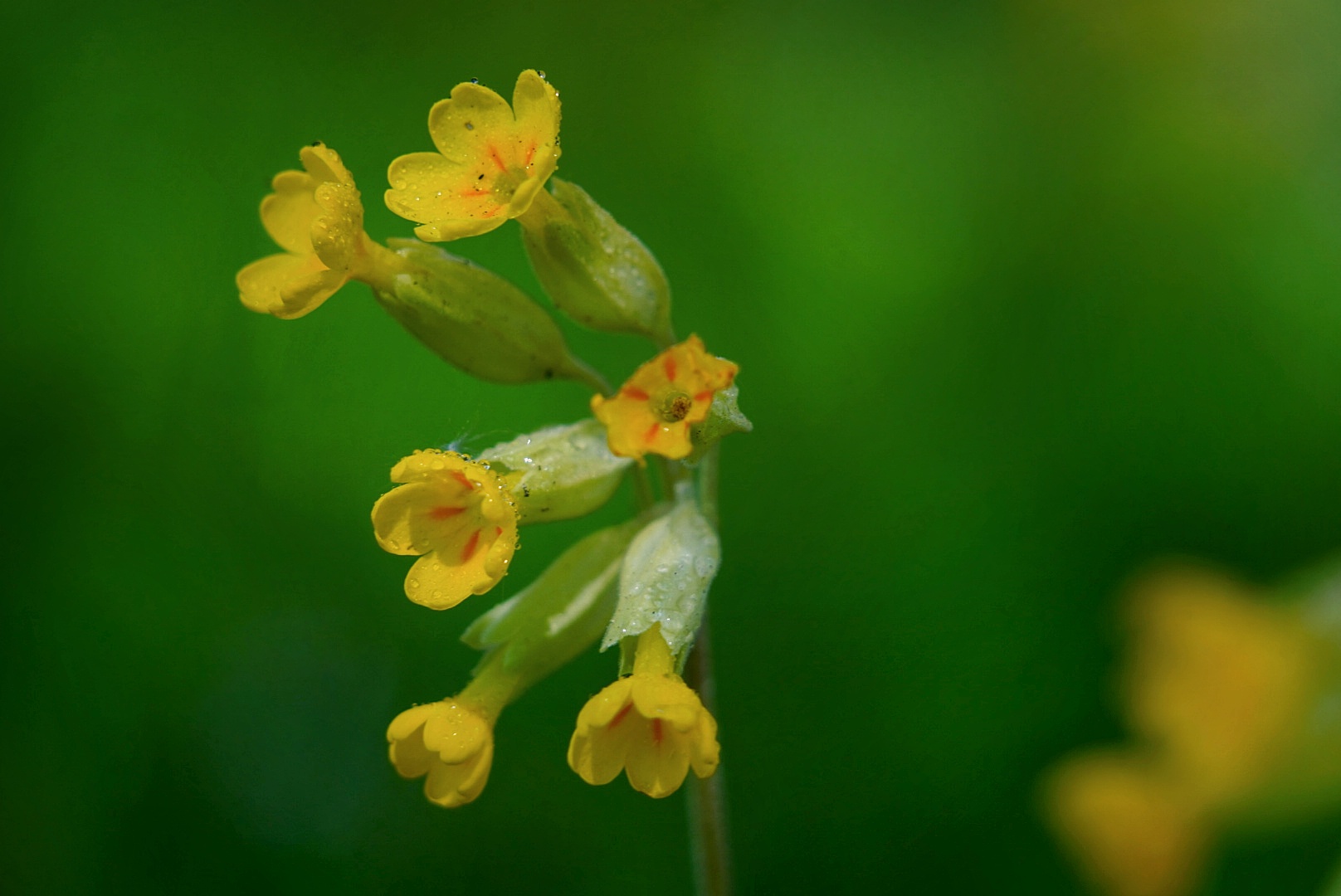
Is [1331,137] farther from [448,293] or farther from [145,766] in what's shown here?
[145,766]

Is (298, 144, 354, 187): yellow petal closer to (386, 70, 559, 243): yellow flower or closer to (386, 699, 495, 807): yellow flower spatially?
(386, 70, 559, 243): yellow flower

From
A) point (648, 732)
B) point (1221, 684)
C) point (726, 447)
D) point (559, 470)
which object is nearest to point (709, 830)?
point (648, 732)

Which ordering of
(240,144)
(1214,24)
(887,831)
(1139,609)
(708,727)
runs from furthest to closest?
(1214,24) < (240,144) < (887,831) < (1139,609) < (708,727)

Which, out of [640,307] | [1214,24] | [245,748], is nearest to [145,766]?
[245,748]

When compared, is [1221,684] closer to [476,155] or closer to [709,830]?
[709,830]

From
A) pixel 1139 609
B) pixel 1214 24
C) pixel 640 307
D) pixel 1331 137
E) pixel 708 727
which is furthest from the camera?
pixel 1214 24

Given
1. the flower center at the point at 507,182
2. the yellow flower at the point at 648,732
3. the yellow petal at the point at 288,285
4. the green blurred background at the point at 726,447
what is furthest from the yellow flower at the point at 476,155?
the green blurred background at the point at 726,447

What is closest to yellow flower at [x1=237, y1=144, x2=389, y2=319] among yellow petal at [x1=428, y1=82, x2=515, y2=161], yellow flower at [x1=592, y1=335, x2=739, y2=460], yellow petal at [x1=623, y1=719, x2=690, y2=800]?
yellow petal at [x1=428, y1=82, x2=515, y2=161]
